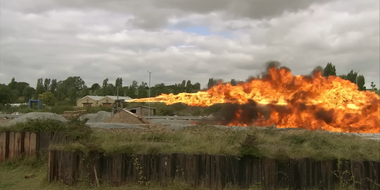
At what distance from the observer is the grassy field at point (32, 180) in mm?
10461

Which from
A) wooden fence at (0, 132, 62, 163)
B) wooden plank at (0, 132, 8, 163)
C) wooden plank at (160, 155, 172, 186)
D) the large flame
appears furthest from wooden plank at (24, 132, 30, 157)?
the large flame

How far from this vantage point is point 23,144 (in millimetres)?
14469

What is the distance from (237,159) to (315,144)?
683cm

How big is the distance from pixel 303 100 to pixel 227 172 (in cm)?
1710

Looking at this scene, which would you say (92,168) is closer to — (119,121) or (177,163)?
(177,163)

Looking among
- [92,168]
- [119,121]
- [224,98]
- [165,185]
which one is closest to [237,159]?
[165,185]

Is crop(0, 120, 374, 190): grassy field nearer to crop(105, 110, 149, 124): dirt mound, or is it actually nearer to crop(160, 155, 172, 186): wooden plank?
crop(160, 155, 172, 186): wooden plank

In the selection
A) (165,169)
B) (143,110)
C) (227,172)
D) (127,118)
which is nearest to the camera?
(227,172)

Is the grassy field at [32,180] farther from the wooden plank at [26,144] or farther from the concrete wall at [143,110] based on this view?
the concrete wall at [143,110]

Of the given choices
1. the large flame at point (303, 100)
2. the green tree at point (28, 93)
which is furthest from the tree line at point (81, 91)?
the large flame at point (303, 100)

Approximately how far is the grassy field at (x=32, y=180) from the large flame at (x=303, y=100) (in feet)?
36.7

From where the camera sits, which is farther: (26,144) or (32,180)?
(26,144)

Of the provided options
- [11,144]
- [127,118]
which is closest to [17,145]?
[11,144]

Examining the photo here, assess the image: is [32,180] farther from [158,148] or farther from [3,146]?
[158,148]
